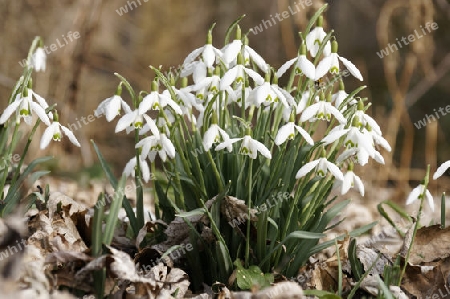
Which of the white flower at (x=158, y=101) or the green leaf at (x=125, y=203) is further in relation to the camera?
the green leaf at (x=125, y=203)

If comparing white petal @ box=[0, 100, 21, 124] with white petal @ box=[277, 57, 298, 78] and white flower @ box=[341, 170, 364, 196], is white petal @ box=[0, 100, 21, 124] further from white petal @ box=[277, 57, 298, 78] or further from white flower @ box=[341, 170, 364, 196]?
white flower @ box=[341, 170, 364, 196]

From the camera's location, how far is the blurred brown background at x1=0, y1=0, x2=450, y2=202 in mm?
5535

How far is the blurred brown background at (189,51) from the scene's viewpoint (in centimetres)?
554

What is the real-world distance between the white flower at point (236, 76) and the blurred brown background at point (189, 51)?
2.27m

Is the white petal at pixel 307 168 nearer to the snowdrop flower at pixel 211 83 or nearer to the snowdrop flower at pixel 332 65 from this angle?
the snowdrop flower at pixel 332 65

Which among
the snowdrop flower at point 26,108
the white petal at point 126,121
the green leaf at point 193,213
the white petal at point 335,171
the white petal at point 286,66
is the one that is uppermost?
the snowdrop flower at point 26,108

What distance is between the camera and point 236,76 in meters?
1.96

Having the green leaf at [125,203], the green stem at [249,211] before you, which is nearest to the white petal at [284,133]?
the green stem at [249,211]

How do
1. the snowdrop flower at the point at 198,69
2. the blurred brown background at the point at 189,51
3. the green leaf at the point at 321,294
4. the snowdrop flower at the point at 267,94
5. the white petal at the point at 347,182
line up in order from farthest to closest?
the blurred brown background at the point at 189,51 → the snowdrop flower at the point at 198,69 → the white petal at the point at 347,182 → the snowdrop flower at the point at 267,94 → the green leaf at the point at 321,294

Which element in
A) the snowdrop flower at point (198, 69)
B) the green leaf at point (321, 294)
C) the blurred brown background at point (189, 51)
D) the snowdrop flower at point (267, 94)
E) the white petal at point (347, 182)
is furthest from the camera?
the blurred brown background at point (189, 51)

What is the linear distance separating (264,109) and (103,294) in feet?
2.99

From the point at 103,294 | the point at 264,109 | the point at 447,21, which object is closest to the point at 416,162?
the point at 447,21

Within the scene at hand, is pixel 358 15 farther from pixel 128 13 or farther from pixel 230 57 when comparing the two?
pixel 230 57

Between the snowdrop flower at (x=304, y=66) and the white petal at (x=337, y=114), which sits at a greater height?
the snowdrop flower at (x=304, y=66)
